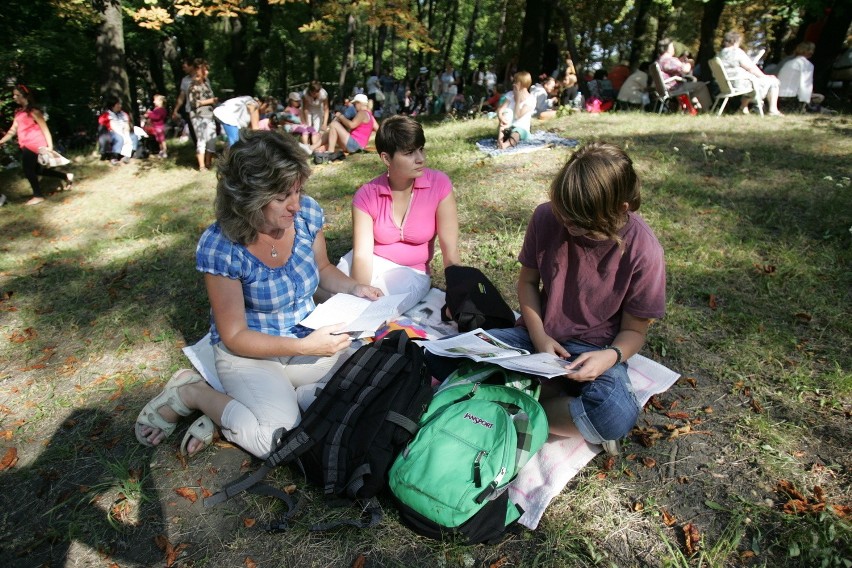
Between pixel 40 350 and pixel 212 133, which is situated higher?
pixel 212 133

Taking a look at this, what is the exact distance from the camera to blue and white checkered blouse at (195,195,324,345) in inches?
100

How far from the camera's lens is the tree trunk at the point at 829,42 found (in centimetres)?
978

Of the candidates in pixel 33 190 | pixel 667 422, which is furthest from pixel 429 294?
pixel 33 190

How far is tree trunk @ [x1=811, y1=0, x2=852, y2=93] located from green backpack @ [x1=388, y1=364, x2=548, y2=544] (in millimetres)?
11904

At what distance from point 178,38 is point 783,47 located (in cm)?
2082

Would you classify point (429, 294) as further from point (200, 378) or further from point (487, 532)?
point (487, 532)

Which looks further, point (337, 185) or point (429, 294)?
point (337, 185)

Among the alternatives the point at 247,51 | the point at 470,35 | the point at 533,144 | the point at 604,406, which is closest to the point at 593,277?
the point at 604,406

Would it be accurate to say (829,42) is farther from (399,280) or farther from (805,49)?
(399,280)

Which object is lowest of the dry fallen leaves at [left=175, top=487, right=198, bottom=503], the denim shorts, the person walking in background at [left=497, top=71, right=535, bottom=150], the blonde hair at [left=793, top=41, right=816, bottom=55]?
the dry fallen leaves at [left=175, top=487, right=198, bottom=503]

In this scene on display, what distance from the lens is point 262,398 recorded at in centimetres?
259

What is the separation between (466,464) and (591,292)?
107 centimetres

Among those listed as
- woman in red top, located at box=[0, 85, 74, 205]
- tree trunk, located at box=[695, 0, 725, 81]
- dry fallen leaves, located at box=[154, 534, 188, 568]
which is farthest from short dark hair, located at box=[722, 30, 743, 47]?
woman in red top, located at box=[0, 85, 74, 205]

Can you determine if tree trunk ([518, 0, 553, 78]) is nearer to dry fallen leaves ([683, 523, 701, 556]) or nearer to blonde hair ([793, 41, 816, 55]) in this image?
blonde hair ([793, 41, 816, 55])
